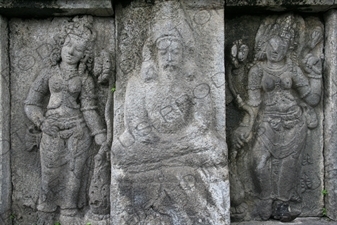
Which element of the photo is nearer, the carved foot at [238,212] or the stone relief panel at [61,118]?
the stone relief panel at [61,118]

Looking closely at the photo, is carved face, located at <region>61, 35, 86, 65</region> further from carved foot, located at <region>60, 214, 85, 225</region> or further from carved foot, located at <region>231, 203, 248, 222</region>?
carved foot, located at <region>231, 203, 248, 222</region>

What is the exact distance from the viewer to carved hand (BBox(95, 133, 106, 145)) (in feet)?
14.1

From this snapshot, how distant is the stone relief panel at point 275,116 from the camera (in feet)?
14.2

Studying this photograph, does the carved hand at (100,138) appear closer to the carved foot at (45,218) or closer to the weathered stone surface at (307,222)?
the carved foot at (45,218)

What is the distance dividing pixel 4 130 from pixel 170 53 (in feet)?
6.05

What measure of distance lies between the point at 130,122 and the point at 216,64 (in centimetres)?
96

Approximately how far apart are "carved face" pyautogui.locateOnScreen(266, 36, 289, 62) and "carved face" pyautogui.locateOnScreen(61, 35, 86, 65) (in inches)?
72.3

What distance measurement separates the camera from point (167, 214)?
3.85 metres

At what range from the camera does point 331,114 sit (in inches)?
172

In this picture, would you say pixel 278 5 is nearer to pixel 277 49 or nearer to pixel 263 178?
pixel 277 49

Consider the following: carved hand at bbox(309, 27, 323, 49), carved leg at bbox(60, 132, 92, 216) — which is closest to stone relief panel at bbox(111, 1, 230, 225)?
carved leg at bbox(60, 132, 92, 216)

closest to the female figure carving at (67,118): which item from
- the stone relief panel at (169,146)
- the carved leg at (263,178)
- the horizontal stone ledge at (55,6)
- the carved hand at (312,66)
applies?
the horizontal stone ledge at (55,6)

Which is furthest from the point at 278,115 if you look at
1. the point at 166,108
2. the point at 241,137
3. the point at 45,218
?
the point at 45,218

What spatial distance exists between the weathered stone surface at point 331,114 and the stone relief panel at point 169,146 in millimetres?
1215
